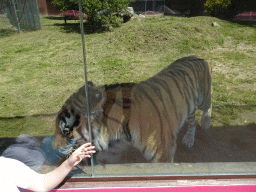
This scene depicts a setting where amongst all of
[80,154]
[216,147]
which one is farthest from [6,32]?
[216,147]

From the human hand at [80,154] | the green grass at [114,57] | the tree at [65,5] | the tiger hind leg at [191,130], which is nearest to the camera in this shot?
the tree at [65,5]

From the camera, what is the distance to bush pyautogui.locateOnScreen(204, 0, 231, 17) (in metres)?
1.18

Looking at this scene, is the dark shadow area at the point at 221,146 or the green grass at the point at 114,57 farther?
the dark shadow area at the point at 221,146

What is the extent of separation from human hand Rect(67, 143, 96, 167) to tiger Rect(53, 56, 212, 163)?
97 millimetres

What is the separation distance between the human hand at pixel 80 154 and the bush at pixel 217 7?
1111 millimetres

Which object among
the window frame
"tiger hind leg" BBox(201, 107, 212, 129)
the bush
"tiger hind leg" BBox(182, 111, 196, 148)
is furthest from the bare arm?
"tiger hind leg" BBox(201, 107, 212, 129)

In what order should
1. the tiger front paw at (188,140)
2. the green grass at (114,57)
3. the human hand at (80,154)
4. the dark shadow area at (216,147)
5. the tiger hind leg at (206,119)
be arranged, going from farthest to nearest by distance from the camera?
the tiger hind leg at (206,119) < the tiger front paw at (188,140) < the dark shadow area at (216,147) < the green grass at (114,57) < the human hand at (80,154)

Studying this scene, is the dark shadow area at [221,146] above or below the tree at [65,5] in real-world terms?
below

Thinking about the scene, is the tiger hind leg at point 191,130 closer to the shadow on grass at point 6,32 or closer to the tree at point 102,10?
the tree at point 102,10

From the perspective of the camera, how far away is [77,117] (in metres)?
1.20

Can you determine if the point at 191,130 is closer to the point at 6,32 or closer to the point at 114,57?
the point at 114,57

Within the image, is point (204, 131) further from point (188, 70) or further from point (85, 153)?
point (85, 153)

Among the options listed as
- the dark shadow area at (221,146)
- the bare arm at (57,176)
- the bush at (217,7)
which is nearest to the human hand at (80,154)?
the bare arm at (57,176)

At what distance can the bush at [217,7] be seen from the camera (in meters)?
1.18
